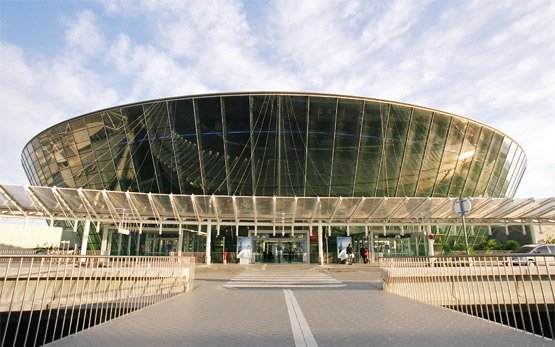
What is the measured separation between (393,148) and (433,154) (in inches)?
176

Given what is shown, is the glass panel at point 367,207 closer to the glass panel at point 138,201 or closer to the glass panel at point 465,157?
the glass panel at point 465,157

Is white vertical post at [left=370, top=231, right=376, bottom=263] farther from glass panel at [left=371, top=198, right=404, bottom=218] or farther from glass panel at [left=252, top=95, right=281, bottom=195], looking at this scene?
glass panel at [left=252, top=95, right=281, bottom=195]

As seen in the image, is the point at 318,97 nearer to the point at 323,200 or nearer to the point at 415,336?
the point at 323,200

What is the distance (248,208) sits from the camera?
2906cm

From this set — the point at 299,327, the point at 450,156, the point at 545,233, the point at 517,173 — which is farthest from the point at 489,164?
the point at 299,327

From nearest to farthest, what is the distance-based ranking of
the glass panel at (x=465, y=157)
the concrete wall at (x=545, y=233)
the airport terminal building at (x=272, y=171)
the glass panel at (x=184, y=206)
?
the glass panel at (x=184, y=206)
the airport terminal building at (x=272, y=171)
the glass panel at (x=465, y=157)
the concrete wall at (x=545, y=233)

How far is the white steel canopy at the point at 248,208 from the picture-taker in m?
26.6

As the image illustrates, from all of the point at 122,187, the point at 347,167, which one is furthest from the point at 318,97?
the point at 122,187

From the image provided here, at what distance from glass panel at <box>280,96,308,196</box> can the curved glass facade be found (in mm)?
85

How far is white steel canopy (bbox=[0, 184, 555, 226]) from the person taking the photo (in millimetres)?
26609

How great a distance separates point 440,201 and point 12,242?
42741 mm

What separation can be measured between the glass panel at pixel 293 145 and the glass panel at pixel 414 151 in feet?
31.1

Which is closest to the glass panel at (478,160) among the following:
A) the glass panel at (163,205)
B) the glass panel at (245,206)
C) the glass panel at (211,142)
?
the glass panel at (245,206)

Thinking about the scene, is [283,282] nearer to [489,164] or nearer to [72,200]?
[72,200]
